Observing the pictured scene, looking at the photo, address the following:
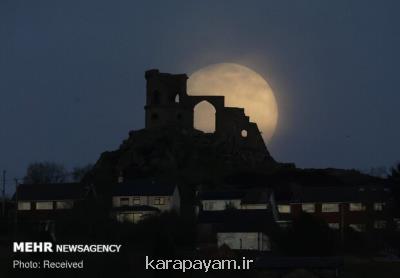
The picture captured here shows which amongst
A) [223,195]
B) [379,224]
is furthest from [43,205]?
[379,224]

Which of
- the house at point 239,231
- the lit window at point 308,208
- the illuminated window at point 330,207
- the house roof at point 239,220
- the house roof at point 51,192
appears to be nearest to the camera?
the house at point 239,231

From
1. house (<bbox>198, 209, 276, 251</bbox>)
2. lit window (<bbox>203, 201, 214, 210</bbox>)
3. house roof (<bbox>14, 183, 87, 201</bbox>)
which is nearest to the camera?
house (<bbox>198, 209, 276, 251</bbox>)

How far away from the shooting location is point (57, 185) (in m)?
90.8

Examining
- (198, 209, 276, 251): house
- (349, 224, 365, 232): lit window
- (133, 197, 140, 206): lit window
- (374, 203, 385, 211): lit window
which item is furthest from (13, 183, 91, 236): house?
(374, 203, 385, 211): lit window

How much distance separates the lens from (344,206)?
84.7 m

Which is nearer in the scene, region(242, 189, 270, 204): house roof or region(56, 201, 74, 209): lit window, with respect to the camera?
region(242, 189, 270, 204): house roof

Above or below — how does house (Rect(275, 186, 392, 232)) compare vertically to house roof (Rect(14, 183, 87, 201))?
below

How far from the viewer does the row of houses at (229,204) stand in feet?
262

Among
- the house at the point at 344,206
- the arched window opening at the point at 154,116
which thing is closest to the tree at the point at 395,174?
the house at the point at 344,206

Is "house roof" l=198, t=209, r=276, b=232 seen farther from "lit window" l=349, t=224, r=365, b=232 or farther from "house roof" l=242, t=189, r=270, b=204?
"lit window" l=349, t=224, r=365, b=232

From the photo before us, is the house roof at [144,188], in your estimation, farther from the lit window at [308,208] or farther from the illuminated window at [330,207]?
the illuminated window at [330,207]

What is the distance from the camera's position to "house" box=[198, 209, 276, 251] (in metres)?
73.4

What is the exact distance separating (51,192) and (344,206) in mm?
23697

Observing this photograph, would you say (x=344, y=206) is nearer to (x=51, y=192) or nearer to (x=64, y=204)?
(x=64, y=204)
